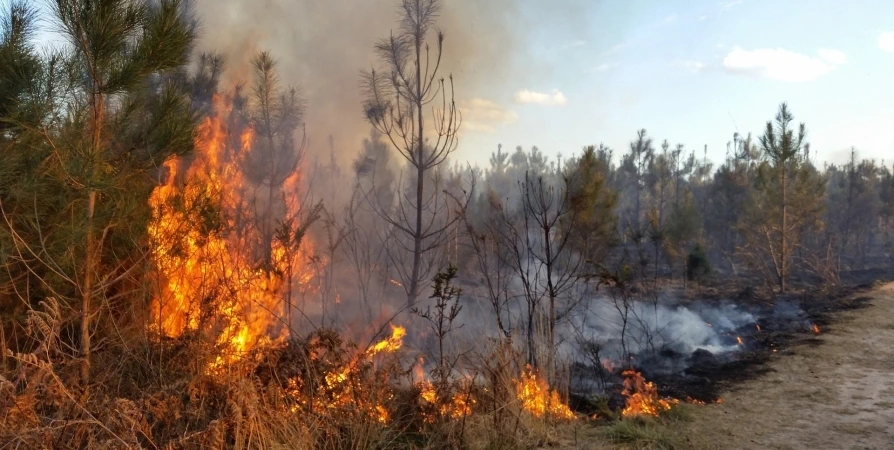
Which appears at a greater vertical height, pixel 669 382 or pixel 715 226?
pixel 715 226

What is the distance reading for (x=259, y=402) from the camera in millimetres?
3633

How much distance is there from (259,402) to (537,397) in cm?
255

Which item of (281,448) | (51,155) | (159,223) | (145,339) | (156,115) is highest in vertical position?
(156,115)

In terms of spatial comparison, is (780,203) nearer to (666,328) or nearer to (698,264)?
(698,264)

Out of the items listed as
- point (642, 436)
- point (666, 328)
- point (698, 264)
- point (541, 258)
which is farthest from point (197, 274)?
point (698, 264)

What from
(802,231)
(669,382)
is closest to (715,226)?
(802,231)

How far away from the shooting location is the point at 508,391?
14.2 feet

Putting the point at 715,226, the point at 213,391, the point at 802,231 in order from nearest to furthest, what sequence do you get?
the point at 213,391
the point at 802,231
the point at 715,226

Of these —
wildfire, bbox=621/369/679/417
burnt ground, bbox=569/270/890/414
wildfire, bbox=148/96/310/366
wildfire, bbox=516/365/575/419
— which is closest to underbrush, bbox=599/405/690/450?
wildfire, bbox=621/369/679/417

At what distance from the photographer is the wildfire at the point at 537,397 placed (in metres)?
4.68

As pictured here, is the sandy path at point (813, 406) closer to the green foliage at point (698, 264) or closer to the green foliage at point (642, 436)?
the green foliage at point (642, 436)

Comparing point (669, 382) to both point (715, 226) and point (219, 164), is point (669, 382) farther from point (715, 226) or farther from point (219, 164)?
point (715, 226)

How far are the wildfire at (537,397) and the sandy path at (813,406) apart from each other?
48.0 inches

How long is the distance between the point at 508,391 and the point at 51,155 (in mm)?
4110
